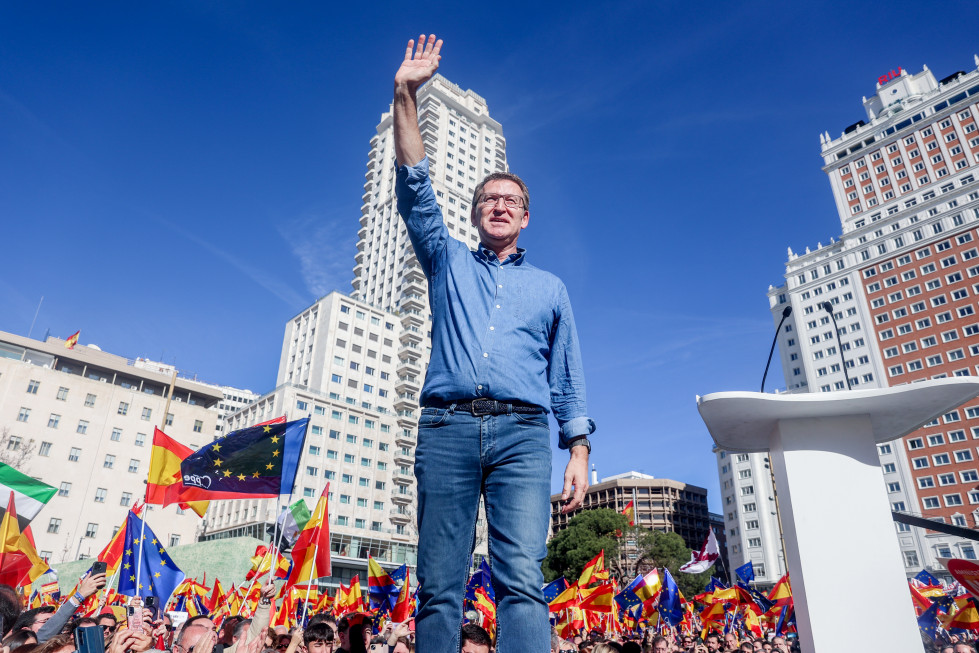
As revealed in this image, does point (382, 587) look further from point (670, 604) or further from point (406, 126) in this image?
point (406, 126)

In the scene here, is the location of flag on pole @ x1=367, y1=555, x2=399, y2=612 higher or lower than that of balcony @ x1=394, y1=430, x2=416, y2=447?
lower

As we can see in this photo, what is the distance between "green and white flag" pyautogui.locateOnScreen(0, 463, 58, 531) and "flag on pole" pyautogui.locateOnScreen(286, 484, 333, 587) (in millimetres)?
4418

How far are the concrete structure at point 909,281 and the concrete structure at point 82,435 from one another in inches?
2567

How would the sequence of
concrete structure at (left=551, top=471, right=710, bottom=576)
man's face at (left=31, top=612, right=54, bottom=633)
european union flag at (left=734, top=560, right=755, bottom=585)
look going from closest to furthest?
man's face at (left=31, top=612, right=54, bottom=633), european union flag at (left=734, top=560, right=755, bottom=585), concrete structure at (left=551, top=471, right=710, bottom=576)

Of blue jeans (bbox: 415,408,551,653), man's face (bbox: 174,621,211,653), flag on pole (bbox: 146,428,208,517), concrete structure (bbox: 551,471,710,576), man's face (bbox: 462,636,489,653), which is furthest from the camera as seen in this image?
concrete structure (bbox: 551,471,710,576)

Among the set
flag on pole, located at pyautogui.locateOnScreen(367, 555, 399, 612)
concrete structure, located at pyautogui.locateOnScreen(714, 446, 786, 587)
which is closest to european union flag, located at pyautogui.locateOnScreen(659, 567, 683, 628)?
flag on pole, located at pyautogui.locateOnScreen(367, 555, 399, 612)

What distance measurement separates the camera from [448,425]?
2.57m

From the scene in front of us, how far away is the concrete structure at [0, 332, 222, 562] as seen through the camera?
52.6m

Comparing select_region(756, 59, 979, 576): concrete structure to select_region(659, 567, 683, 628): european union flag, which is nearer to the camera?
select_region(659, 567, 683, 628): european union flag

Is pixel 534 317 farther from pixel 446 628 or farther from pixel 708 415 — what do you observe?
pixel 446 628

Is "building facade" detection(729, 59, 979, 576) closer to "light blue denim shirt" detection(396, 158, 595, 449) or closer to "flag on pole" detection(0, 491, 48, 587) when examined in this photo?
"flag on pole" detection(0, 491, 48, 587)

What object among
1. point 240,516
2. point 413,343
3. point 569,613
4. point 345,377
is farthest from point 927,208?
point 240,516

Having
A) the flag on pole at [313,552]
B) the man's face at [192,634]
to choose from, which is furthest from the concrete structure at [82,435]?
the man's face at [192,634]

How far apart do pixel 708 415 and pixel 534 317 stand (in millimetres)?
1040
